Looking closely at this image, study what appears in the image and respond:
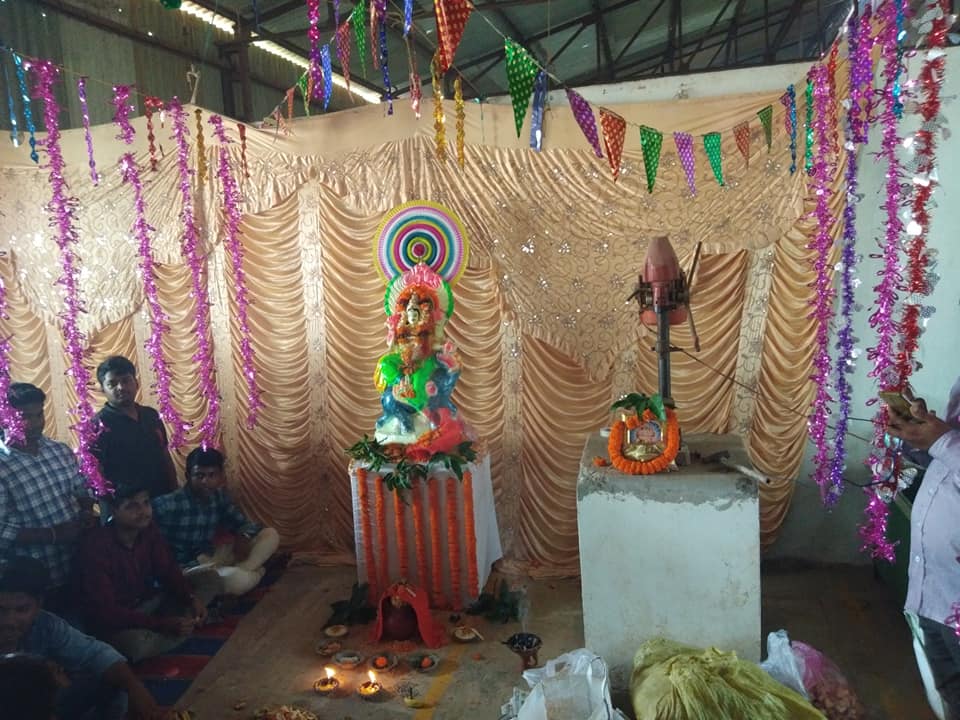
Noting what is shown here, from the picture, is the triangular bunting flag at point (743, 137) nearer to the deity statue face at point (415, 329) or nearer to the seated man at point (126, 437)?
the deity statue face at point (415, 329)

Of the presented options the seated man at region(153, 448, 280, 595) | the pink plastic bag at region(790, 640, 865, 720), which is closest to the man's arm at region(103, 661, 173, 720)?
the seated man at region(153, 448, 280, 595)

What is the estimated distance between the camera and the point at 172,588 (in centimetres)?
395

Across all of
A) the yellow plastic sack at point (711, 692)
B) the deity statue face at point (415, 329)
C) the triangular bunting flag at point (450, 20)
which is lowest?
the yellow plastic sack at point (711, 692)

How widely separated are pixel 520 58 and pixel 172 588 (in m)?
3.29

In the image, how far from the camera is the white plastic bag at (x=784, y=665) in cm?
281

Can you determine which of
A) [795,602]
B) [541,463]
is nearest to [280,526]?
[541,463]

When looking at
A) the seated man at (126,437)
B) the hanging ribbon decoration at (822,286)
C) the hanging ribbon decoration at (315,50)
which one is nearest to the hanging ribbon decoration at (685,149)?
the hanging ribbon decoration at (822,286)

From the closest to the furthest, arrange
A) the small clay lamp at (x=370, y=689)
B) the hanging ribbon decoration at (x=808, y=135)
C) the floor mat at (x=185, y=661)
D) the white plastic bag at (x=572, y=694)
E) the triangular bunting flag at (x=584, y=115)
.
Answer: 1. the white plastic bag at (x=572, y=694)
2. the triangular bunting flag at (x=584, y=115)
3. the small clay lamp at (x=370, y=689)
4. the floor mat at (x=185, y=661)
5. the hanging ribbon decoration at (x=808, y=135)

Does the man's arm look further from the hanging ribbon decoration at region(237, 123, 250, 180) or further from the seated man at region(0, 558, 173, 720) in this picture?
the hanging ribbon decoration at region(237, 123, 250, 180)

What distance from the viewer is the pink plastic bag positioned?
282 centimetres

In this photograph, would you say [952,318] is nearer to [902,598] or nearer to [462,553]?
[902,598]

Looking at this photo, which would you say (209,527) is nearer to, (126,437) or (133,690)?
(126,437)

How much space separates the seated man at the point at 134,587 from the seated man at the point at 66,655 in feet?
1.42

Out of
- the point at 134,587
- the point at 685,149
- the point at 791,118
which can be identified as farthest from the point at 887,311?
the point at 134,587
